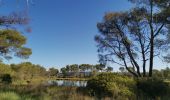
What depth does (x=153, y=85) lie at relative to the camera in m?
19.1

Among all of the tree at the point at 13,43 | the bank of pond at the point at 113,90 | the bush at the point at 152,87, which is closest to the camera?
the bank of pond at the point at 113,90

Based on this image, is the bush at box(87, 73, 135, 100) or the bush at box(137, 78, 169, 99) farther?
the bush at box(137, 78, 169, 99)

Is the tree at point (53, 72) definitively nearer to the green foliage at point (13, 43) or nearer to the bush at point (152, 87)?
the green foliage at point (13, 43)

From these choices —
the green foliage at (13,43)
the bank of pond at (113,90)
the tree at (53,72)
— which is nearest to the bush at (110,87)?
the bank of pond at (113,90)

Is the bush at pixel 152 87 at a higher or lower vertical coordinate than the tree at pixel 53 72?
lower

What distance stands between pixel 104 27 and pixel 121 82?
1442cm

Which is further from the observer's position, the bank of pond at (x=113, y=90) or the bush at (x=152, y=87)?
the bush at (x=152, y=87)

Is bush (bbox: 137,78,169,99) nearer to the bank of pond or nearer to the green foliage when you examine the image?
the bank of pond

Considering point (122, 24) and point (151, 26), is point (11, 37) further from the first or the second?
point (151, 26)

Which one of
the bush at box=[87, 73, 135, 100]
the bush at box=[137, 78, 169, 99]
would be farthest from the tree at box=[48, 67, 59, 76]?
the bush at box=[87, 73, 135, 100]

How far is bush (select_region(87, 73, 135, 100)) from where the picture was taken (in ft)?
54.4

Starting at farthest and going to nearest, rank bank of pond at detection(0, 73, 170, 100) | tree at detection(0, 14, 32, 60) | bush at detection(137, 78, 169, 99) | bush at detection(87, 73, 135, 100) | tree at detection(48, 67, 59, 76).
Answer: tree at detection(48, 67, 59, 76) → tree at detection(0, 14, 32, 60) → bush at detection(137, 78, 169, 99) → bush at detection(87, 73, 135, 100) → bank of pond at detection(0, 73, 170, 100)

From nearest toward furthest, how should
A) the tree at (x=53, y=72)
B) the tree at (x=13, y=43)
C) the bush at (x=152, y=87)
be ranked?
the bush at (x=152, y=87)
the tree at (x=13, y=43)
the tree at (x=53, y=72)

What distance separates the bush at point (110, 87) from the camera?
16.6m
